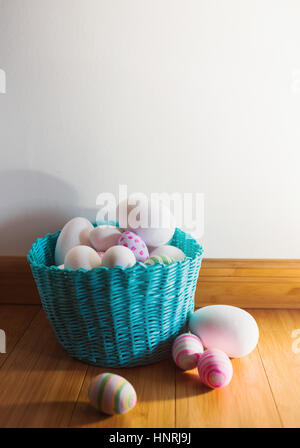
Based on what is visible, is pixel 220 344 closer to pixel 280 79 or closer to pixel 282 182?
pixel 282 182

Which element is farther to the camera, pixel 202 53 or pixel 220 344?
pixel 202 53

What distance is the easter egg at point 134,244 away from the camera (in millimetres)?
1141

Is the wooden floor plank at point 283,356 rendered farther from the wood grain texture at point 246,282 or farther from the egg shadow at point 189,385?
the egg shadow at point 189,385

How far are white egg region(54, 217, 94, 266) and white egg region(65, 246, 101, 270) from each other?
14 centimetres

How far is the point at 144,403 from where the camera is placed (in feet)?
3.18

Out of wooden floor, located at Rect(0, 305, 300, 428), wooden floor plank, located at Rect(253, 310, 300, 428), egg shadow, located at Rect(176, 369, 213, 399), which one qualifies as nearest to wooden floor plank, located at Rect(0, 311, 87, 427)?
wooden floor, located at Rect(0, 305, 300, 428)

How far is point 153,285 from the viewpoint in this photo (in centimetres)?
102

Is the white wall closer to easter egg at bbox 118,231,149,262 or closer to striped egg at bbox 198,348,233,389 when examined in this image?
easter egg at bbox 118,231,149,262

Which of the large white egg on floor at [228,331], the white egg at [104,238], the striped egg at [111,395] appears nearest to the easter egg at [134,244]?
the white egg at [104,238]

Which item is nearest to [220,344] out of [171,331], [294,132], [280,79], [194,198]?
[171,331]

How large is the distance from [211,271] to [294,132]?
0.48 metres

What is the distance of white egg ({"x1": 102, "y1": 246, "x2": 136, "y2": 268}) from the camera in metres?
1.03

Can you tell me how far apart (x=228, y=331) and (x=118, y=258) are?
0.32 m

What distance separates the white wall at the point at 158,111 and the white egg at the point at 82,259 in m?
0.32
